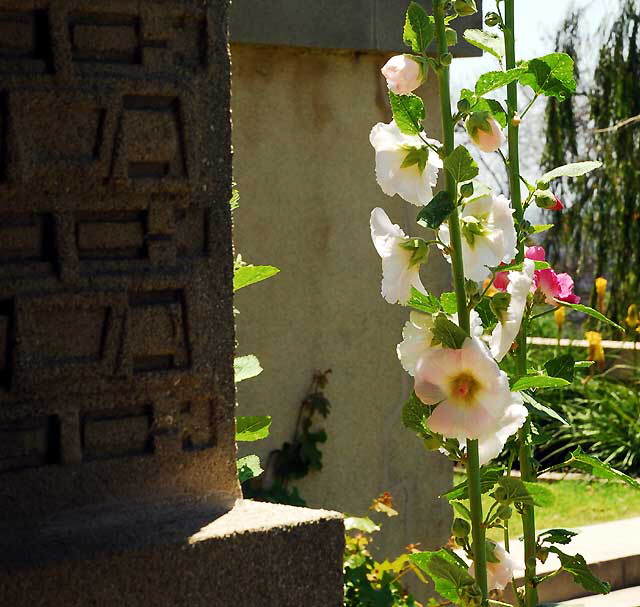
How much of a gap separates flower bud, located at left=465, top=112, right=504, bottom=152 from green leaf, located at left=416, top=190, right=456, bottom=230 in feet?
0.41

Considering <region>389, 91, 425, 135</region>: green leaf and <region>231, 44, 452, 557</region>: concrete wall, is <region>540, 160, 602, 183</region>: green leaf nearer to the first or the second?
<region>389, 91, 425, 135</region>: green leaf

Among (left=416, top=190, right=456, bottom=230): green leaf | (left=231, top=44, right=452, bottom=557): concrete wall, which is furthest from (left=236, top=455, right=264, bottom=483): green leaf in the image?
(left=231, top=44, right=452, bottom=557): concrete wall

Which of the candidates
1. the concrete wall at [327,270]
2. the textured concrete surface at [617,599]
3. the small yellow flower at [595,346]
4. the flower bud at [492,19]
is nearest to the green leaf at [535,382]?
the flower bud at [492,19]

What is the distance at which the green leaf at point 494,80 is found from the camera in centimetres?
151

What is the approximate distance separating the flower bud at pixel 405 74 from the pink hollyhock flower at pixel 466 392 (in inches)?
13.9

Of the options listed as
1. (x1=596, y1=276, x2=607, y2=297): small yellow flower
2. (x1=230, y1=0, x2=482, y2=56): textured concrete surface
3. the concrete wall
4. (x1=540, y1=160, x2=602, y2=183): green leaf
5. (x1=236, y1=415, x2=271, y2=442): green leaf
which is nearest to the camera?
(x1=540, y1=160, x2=602, y2=183): green leaf

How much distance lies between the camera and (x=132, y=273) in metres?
1.49

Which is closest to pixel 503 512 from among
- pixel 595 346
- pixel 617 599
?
pixel 617 599

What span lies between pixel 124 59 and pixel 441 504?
254cm

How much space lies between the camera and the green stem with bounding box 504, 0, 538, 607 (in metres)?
1.69

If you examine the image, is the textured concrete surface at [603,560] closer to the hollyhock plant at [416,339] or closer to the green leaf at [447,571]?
the green leaf at [447,571]

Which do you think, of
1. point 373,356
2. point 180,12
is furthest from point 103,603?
point 373,356

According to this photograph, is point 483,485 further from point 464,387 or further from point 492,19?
point 492,19

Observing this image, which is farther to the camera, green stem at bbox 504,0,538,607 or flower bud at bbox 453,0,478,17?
green stem at bbox 504,0,538,607
